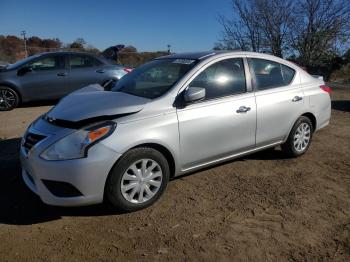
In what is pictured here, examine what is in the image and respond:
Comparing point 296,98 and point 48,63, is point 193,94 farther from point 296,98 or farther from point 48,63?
point 48,63

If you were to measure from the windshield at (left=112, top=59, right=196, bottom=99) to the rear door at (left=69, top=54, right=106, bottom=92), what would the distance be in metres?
5.25

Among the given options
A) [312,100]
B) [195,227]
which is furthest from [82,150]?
[312,100]

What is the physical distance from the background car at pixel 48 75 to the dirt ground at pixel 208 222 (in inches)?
188

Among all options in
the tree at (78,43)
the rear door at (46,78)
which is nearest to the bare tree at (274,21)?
the rear door at (46,78)

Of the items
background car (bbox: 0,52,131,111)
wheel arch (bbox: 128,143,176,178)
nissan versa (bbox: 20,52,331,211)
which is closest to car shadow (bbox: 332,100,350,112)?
nissan versa (bbox: 20,52,331,211)

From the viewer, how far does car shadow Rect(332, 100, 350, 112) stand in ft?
32.2

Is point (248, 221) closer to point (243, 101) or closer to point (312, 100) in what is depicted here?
point (243, 101)

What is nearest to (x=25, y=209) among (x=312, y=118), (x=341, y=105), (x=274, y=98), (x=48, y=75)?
(x=274, y=98)

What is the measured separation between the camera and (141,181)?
3.85 metres

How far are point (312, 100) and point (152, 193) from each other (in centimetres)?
298

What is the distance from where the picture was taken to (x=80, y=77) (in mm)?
10055

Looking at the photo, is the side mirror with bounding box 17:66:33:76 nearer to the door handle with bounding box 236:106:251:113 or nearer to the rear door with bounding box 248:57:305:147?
the rear door with bounding box 248:57:305:147

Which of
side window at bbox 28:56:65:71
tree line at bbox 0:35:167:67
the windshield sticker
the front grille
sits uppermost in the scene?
tree line at bbox 0:35:167:67

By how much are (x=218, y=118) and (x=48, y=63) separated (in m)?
6.79
